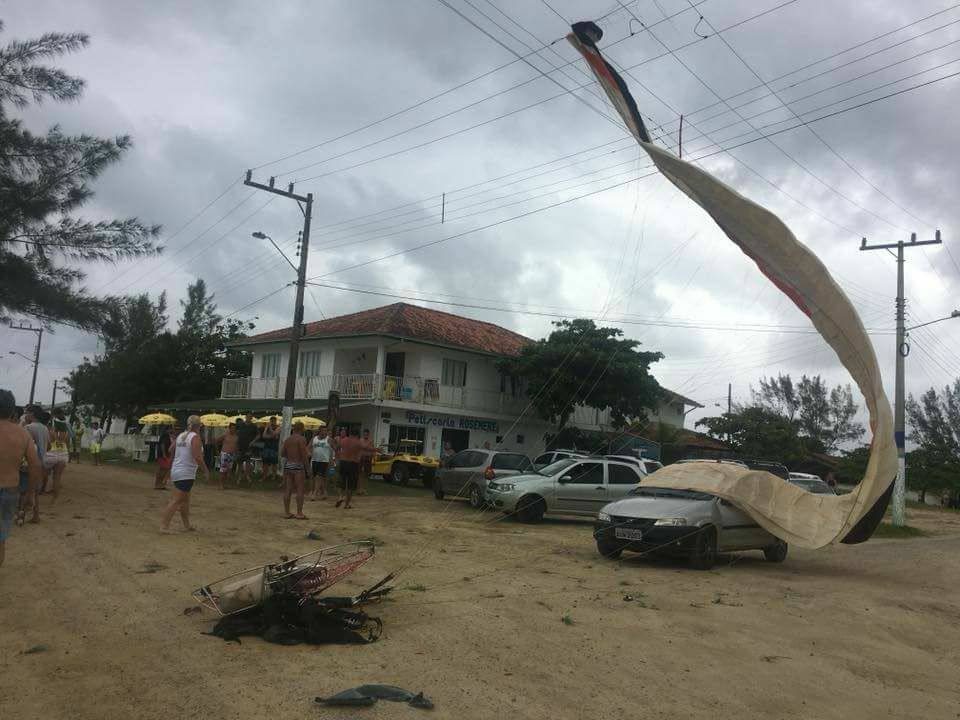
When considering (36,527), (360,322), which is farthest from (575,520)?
(360,322)

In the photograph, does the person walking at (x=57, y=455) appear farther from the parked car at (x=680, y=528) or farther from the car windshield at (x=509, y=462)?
the car windshield at (x=509, y=462)

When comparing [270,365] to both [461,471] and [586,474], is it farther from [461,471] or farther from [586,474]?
[586,474]

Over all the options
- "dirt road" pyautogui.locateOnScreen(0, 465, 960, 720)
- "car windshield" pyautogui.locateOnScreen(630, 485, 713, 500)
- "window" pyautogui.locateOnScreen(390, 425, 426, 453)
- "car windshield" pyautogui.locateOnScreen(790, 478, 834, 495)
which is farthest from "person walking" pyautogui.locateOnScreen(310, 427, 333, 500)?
"window" pyautogui.locateOnScreen(390, 425, 426, 453)

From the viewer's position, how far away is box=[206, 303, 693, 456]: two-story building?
108 feet

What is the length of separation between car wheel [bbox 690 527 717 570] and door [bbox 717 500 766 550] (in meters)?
0.26

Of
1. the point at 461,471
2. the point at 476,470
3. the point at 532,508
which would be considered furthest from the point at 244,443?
the point at 532,508

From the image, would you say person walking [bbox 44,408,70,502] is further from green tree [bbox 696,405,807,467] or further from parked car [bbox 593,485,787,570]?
green tree [bbox 696,405,807,467]

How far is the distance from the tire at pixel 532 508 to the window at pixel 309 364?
21278 mm

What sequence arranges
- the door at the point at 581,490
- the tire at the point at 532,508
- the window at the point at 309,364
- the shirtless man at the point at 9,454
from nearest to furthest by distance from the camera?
the shirtless man at the point at 9,454
the tire at the point at 532,508
the door at the point at 581,490
the window at the point at 309,364

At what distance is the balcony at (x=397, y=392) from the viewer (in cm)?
3238

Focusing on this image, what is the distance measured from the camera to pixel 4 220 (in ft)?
39.3

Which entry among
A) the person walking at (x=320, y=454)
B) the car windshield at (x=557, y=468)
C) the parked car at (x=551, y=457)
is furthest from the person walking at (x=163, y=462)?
the parked car at (x=551, y=457)

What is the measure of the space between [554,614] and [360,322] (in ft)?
97.3

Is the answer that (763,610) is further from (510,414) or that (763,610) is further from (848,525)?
(510,414)
